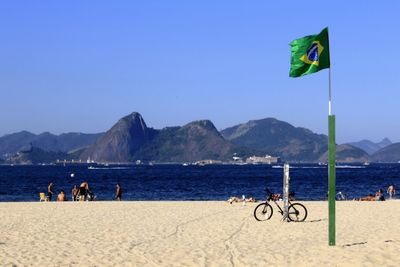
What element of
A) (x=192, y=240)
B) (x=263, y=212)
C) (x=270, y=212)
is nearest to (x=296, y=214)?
(x=270, y=212)

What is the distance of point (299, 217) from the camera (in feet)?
77.8

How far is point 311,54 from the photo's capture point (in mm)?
14984

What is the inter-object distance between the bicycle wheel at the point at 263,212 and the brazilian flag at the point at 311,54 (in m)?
9.69

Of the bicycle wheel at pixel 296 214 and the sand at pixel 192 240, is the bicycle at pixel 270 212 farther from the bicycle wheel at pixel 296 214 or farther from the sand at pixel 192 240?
the sand at pixel 192 240

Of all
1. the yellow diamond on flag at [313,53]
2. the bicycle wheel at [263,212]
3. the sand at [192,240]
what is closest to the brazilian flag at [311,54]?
the yellow diamond on flag at [313,53]

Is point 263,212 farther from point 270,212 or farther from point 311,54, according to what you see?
point 311,54

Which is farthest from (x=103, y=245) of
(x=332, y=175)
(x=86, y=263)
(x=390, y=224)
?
(x=390, y=224)

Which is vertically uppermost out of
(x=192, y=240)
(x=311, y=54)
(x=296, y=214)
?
(x=311, y=54)

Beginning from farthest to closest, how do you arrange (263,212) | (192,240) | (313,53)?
(263,212)
(192,240)
(313,53)

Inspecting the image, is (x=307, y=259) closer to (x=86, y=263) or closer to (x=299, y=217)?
(x=86, y=263)

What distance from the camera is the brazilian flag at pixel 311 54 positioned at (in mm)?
14930

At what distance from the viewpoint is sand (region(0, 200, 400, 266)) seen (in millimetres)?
13906

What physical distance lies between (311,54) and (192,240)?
659 centimetres

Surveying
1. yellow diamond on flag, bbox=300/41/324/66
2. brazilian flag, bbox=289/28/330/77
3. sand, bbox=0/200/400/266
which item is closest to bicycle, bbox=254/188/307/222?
sand, bbox=0/200/400/266
